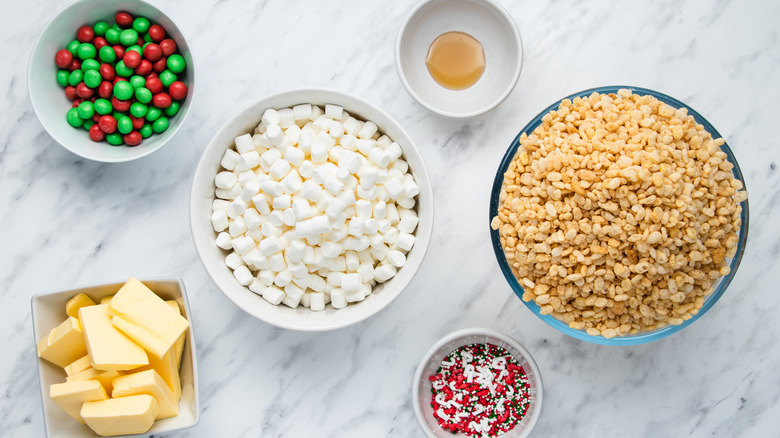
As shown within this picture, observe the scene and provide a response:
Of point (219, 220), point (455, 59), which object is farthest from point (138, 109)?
point (455, 59)

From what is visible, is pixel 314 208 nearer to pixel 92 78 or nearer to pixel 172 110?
pixel 172 110

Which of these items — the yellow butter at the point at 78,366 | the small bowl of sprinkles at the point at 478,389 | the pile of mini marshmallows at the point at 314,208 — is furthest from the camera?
the small bowl of sprinkles at the point at 478,389

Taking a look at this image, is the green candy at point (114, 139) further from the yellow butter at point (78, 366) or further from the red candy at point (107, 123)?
the yellow butter at point (78, 366)

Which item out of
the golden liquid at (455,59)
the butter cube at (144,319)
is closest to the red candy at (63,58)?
the butter cube at (144,319)

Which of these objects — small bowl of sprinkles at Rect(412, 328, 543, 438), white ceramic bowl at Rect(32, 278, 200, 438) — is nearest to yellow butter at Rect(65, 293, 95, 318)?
white ceramic bowl at Rect(32, 278, 200, 438)

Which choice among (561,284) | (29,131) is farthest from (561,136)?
(29,131)

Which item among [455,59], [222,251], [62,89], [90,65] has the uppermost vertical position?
[455,59]
